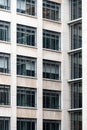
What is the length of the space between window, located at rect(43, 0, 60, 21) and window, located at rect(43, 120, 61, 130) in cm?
877

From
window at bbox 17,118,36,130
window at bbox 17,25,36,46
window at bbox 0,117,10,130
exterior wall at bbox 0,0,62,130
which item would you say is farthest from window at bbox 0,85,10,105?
window at bbox 17,25,36,46

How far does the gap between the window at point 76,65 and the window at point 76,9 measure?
336cm

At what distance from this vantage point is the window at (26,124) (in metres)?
35.6

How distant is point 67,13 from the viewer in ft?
132

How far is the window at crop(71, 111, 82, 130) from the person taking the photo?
37344 millimetres

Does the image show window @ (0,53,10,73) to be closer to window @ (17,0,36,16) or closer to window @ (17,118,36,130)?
window @ (17,118,36,130)

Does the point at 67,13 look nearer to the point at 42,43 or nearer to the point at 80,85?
the point at 42,43

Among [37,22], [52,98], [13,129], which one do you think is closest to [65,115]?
[52,98]

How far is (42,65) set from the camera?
3769 centimetres

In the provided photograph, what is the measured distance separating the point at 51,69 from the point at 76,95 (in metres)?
3.03

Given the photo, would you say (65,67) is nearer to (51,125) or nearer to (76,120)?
(76,120)

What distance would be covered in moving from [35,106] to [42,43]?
5.29 m

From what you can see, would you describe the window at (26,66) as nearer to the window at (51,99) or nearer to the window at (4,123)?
the window at (51,99)
